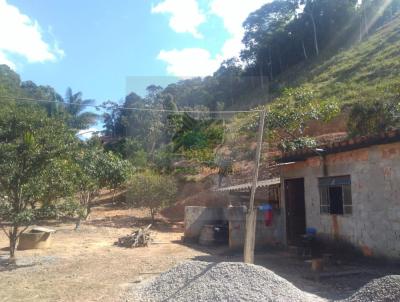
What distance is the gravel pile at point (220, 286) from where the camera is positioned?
6.33 metres

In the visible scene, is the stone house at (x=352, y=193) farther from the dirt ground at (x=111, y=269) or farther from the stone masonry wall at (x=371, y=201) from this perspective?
the dirt ground at (x=111, y=269)

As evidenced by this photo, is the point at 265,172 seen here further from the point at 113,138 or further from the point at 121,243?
the point at 113,138

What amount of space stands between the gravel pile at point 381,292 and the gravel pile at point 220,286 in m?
0.90

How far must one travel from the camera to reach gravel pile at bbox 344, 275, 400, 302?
5.54 meters

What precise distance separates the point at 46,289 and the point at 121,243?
22.1 feet

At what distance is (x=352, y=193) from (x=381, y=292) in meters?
4.82

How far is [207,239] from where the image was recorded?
1444 cm

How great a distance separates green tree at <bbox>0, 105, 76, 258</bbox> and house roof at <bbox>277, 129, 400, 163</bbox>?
6.58m

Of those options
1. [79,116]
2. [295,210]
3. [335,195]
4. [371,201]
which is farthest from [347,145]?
[79,116]

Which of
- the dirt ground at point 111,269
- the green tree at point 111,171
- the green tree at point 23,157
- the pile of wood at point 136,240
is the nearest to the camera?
the dirt ground at point 111,269

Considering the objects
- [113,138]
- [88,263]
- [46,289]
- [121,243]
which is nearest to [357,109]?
[121,243]

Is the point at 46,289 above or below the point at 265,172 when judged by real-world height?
below

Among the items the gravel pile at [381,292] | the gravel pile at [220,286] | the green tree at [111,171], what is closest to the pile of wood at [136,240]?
the gravel pile at [220,286]

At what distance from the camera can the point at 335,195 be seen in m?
11.2
